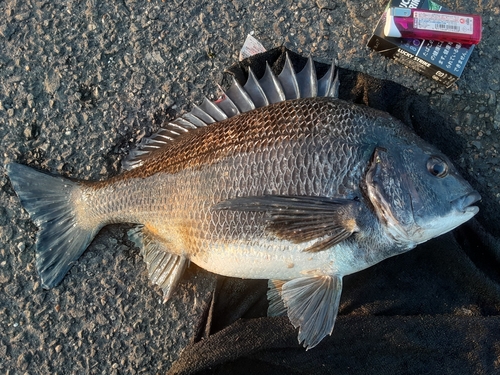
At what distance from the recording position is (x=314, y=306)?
209 cm

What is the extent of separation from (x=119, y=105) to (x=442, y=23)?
1982 millimetres

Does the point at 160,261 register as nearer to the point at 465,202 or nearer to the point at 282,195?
the point at 282,195

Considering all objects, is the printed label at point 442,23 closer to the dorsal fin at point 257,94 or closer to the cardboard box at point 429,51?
the cardboard box at point 429,51

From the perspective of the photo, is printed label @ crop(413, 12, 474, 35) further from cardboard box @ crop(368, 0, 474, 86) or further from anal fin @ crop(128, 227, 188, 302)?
anal fin @ crop(128, 227, 188, 302)

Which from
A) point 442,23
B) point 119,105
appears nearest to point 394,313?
point 442,23

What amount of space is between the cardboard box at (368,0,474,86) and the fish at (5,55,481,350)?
1.84 feet

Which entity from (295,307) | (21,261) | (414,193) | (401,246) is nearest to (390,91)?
(414,193)

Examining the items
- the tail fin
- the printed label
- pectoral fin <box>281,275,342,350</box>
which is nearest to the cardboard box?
the printed label

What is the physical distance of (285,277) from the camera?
2160mm

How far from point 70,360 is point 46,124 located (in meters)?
1.41

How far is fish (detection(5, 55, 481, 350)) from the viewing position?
1972 millimetres

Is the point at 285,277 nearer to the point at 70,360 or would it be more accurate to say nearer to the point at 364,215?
the point at 364,215

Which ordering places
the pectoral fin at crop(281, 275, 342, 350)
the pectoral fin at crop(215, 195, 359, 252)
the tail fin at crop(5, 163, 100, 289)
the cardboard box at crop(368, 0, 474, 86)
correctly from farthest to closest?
the cardboard box at crop(368, 0, 474, 86) < the tail fin at crop(5, 163, 100, 289) < the pectoral fin at crop(281, 275, 342, 350) < the pectoral fin at crop(215, 195, 359, 252)

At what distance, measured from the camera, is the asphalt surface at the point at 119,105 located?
2.43m
